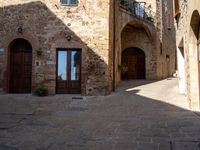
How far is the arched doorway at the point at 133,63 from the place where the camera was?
17.6 metres

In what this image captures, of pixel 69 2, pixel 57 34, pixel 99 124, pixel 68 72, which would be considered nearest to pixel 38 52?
pixel 57 34

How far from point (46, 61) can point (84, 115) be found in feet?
14.3

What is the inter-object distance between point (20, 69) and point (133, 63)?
9455mm

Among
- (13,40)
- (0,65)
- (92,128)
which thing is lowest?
(92,128)

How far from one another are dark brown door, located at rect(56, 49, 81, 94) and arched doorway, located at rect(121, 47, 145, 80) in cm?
782

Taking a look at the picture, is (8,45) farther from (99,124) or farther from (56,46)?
(99,124)

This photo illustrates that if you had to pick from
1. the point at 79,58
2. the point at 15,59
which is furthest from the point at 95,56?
the point at 15,59

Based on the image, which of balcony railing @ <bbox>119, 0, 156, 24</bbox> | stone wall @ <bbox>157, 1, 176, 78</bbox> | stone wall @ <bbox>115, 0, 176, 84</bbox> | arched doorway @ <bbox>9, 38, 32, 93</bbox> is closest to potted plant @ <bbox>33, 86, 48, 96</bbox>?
arched doorway @ <bbox>9, 38, 32, 93</bbox>

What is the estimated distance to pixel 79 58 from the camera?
10.3 meters

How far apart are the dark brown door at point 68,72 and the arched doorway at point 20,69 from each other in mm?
1302

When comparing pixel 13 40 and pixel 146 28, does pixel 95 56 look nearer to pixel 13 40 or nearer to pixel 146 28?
pixel 13 40

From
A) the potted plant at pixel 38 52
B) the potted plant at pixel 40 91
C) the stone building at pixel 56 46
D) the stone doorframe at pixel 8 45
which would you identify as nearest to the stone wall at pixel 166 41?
the stone building at pixel 56 46

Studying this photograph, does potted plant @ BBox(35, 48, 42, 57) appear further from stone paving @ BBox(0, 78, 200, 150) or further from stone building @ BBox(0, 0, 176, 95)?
stone paving @ BBox(0, 78, 200, 150)

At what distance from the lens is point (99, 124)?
5379mm
